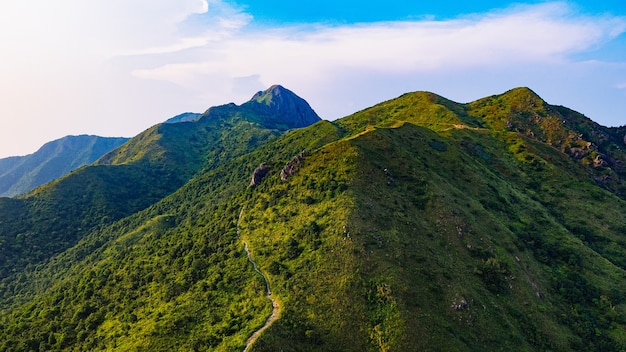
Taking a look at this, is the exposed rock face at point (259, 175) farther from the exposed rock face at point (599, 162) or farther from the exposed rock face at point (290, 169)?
the exposed rock face at point (599, 162)

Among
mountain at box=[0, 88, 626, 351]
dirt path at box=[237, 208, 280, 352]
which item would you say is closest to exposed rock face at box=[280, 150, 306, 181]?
mountain at box=[0, 88, 626, 351]

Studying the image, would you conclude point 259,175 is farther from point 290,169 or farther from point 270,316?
point 270,316

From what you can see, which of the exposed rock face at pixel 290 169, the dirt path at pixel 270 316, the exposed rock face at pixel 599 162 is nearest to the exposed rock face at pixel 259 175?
the exposed rock face at pixel 290 169

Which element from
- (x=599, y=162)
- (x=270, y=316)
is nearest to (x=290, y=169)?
(x=270, y=316)

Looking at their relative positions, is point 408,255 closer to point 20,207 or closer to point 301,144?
point 301,144

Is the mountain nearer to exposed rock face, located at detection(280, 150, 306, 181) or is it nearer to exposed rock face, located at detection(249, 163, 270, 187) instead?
exposed rock face, located at detection(280, 150, 306, 181)

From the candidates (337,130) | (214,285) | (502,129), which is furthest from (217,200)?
(502,129)

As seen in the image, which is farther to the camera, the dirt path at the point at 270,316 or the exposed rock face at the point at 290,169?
the exposed rock face at the point at 290,169

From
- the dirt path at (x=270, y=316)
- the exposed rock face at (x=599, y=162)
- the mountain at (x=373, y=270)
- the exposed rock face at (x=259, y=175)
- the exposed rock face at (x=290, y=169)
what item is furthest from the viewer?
the exposed rock face at (x=599, y=162)
